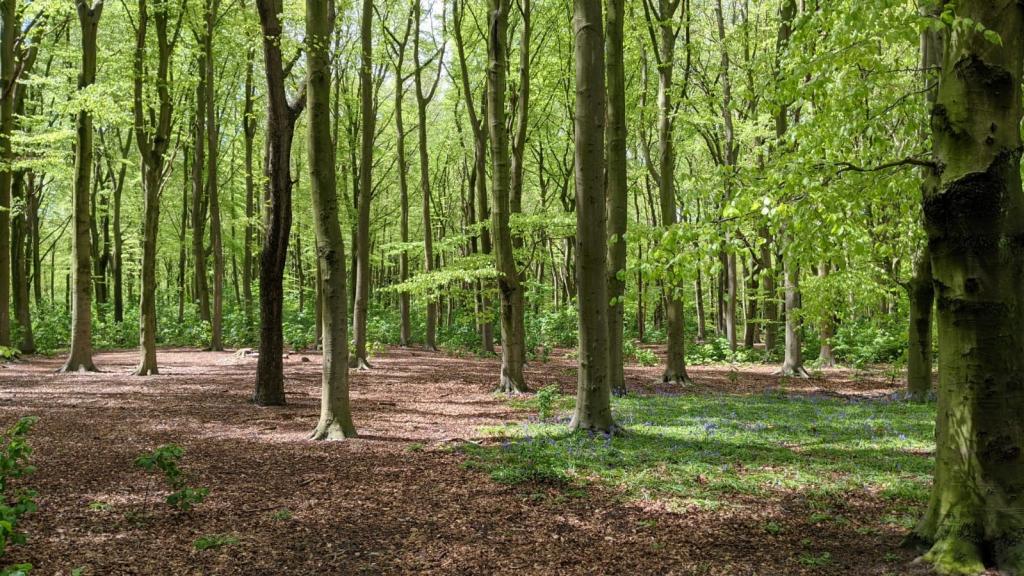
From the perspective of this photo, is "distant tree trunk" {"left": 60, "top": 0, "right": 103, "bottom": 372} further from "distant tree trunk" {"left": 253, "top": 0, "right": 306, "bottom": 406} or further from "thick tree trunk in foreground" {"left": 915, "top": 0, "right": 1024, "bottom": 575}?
"thick tree trunk in foreground" {"left": 915, "top": 0, "right": 1024, "bottom": 575}

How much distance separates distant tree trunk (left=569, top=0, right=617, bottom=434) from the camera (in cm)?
752

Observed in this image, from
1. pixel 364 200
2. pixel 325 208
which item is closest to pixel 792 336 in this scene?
pixel 364 200

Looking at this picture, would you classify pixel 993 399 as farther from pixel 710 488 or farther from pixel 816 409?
pixel 816 409

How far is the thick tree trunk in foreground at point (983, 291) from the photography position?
3.48 metres

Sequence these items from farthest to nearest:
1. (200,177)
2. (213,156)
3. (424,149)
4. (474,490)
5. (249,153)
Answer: (249,153), (200,177), (424,149), (213,156), (474,490)

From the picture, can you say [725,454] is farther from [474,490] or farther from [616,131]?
[616,131]

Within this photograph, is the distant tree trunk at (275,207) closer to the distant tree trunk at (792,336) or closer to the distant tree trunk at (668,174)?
A: the distant tree trunk at (668,174)

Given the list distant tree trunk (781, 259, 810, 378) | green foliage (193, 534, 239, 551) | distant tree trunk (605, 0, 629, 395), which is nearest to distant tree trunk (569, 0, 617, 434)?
distant tree trunk (605, 0, 629, 395)

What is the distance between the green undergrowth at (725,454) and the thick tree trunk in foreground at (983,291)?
63.7 inches

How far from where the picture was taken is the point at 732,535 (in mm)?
4438

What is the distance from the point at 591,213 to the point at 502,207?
4589 mm

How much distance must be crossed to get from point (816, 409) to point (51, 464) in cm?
1115

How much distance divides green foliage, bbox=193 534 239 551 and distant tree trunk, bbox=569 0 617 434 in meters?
4.52

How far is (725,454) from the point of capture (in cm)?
686
